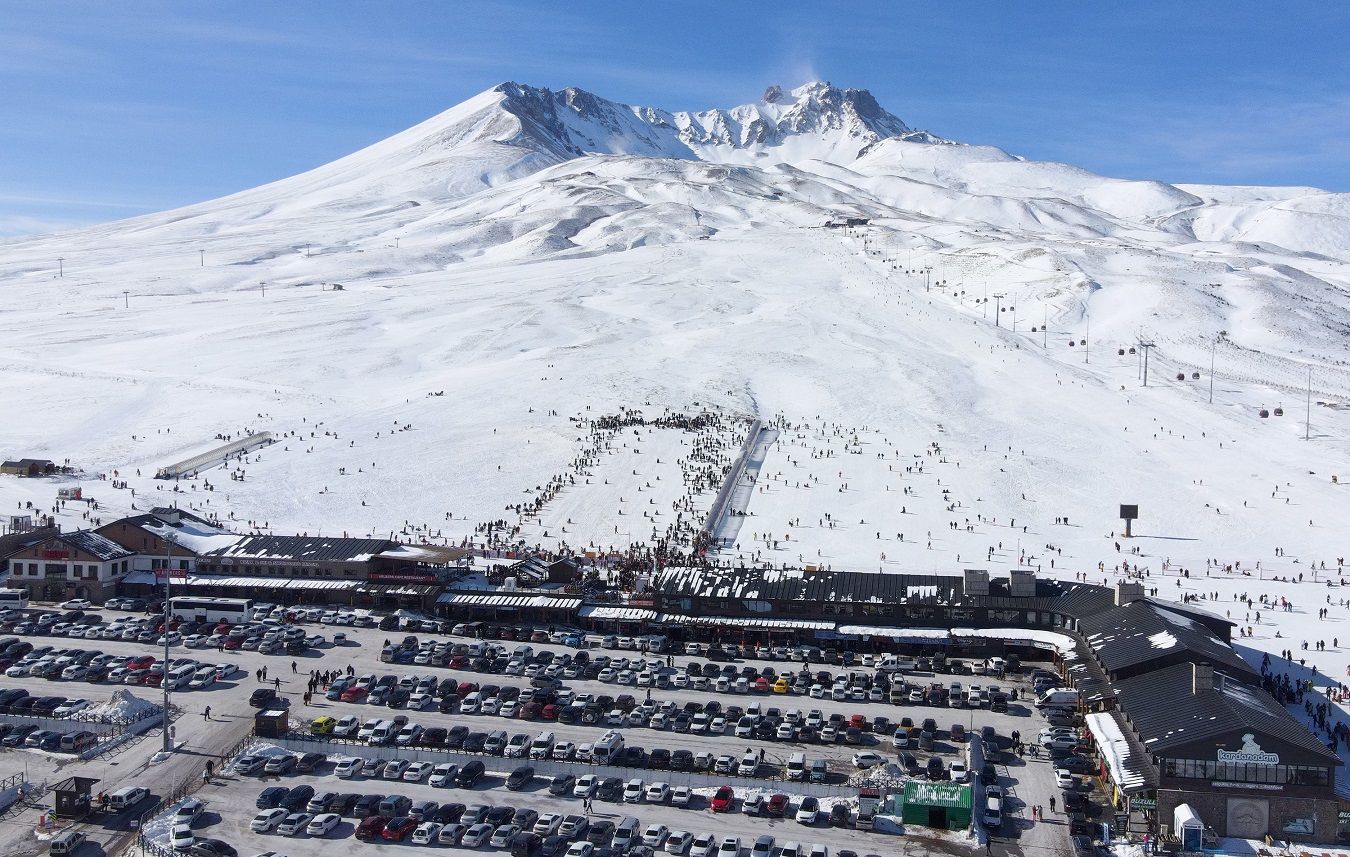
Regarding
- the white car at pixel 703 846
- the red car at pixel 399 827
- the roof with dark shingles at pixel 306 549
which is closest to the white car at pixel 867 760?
the white car at pixel 703 846

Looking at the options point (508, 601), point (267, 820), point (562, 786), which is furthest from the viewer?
point (508, 601)

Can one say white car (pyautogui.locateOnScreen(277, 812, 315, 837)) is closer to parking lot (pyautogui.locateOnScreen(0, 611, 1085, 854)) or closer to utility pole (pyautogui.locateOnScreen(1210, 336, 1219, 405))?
parking lot (pyautogui.locateOnScreen(0, 611, 1085, 854))

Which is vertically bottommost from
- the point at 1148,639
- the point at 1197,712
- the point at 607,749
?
the point at 607,749

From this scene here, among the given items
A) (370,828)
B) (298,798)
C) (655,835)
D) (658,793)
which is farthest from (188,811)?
(658,793)

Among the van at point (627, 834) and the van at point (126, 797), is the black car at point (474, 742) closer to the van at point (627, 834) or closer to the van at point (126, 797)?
the van at point (627, 834)

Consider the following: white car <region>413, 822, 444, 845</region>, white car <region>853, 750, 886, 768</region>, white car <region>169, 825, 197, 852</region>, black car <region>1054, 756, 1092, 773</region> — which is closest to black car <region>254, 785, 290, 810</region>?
white car <region>169, 825, 197, 852</region>

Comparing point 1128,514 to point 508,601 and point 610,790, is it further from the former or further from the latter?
point 610,790
